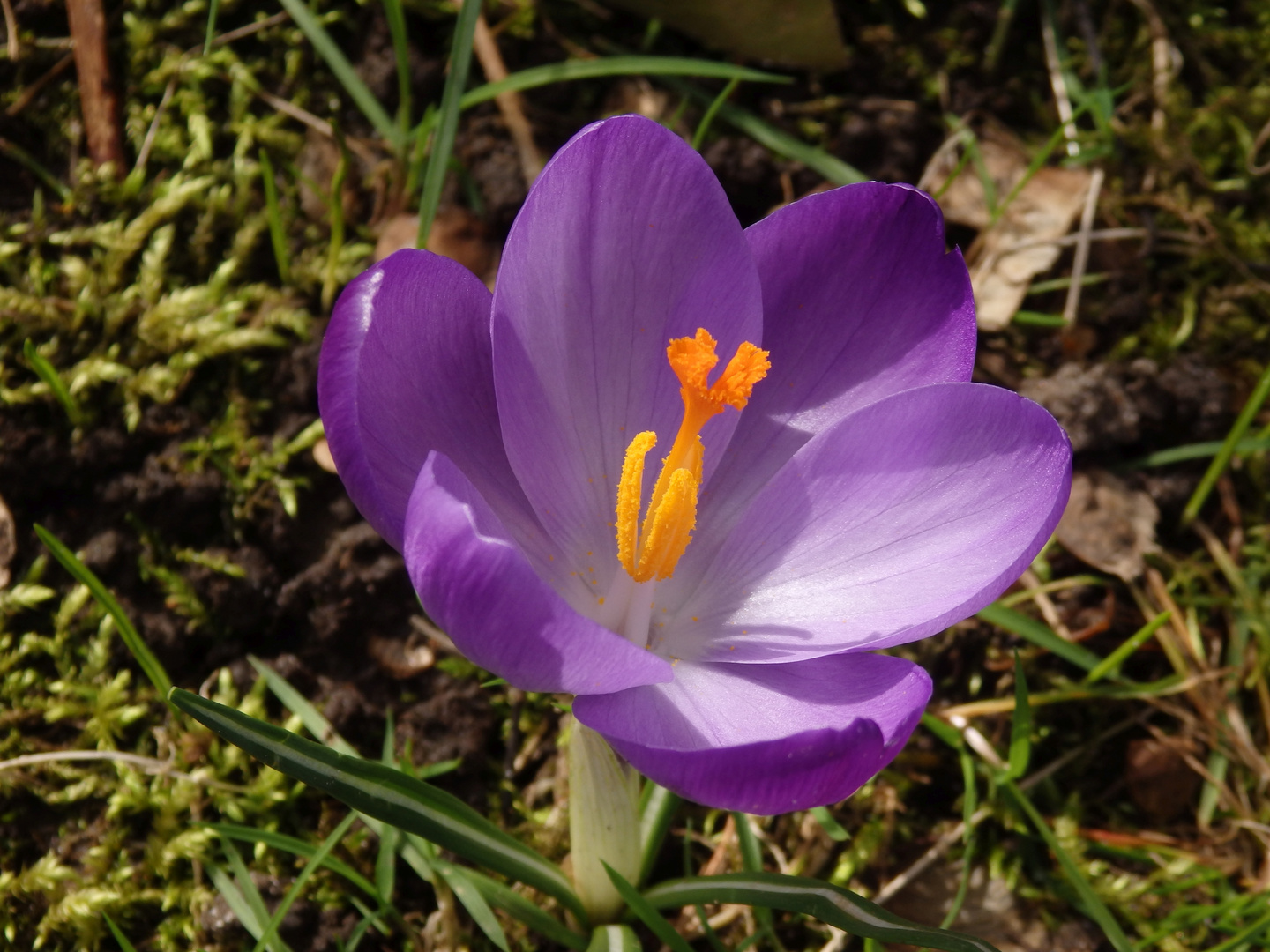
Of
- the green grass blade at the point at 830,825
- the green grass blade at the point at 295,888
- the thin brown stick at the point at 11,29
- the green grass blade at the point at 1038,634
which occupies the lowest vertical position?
the green grass blade at the point at 830,825

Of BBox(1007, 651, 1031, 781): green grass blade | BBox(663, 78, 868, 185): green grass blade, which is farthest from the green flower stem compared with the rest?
BBox(663, 78, 868, 185): green grass blade

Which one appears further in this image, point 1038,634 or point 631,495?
point 1038,634

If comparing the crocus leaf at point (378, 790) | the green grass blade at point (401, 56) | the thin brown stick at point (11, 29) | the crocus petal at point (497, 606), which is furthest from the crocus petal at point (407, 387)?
the thin brown stick at point (11, 29)

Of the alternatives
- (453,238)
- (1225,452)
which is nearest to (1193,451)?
(1225,452)

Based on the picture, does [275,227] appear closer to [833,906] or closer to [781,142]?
[781,142]

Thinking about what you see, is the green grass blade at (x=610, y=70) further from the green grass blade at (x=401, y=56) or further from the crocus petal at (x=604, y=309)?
the crocus petal at (x=604, y=309)

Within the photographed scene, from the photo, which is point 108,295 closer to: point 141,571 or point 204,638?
point 141,571

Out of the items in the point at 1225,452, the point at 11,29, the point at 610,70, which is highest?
the point at 11,29
